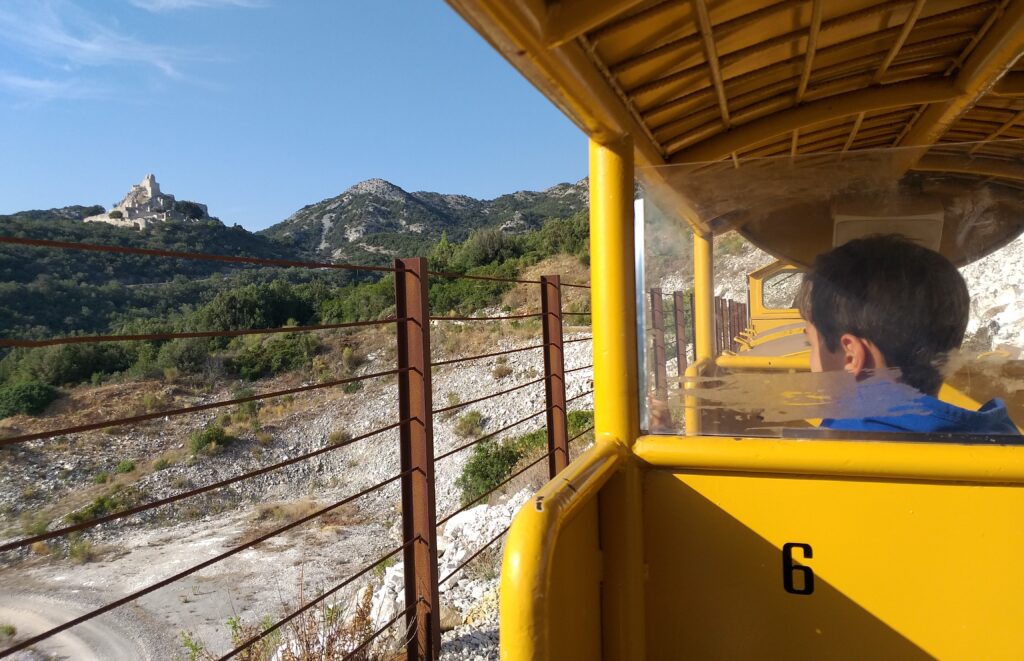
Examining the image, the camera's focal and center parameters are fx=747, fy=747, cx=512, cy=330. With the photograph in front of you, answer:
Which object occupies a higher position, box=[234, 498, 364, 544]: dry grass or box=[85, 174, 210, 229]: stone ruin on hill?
box=[85, 174, 210, 229]: stone ruin on hill

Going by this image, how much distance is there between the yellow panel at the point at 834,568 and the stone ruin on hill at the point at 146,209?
6618cm

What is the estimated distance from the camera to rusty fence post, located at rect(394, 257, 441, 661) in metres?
3.33

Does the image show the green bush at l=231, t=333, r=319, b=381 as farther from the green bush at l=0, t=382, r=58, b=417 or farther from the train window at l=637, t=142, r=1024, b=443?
the train window at l=637, t=142, r=1024, b=443

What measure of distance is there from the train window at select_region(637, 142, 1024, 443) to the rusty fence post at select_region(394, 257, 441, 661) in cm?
141

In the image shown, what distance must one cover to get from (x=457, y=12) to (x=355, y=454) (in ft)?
62.9

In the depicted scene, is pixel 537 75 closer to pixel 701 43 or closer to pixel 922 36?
pixel 701 43

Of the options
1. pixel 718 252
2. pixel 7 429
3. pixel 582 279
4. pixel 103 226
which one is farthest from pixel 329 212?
pixel 718 252

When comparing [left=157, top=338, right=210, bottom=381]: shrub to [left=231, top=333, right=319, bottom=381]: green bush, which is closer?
[left=157, top=338, right=210, bottom=381]: shrub

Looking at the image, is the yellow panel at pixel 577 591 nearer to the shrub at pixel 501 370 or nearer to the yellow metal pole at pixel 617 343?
the yellow metal pole at pixel 617 343

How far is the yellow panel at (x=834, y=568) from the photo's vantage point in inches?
70.7

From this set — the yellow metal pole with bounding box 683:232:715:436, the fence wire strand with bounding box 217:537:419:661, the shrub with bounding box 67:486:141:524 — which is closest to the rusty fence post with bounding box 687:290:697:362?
the yellow metal pole with bounding box 683:232:715:436

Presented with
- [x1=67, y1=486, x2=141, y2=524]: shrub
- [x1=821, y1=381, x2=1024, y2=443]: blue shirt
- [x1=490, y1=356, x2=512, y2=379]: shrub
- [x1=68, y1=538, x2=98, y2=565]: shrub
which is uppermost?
[x1=821, y1=381, x2=1024, y2=443]: blue shirt

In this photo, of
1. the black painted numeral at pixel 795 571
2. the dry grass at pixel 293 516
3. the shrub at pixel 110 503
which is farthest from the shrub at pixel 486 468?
the black painted numeral at pixel 795 571

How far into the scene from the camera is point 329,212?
78.8m
